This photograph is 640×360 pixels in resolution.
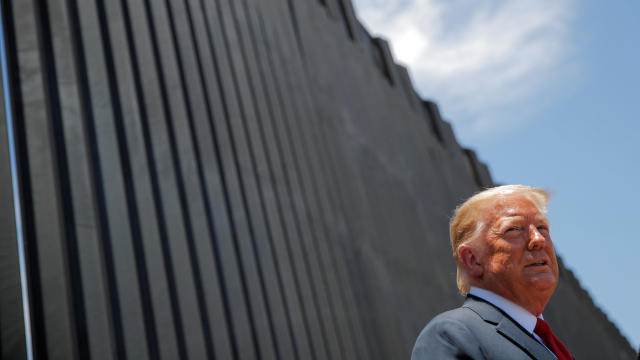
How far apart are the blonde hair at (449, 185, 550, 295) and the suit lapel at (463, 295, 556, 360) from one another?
151 mm

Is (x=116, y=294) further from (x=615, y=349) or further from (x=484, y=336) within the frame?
(x=615, y=349)

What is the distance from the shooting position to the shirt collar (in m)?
1.91

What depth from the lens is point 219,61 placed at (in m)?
4.37

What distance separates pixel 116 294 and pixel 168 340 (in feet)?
1.07

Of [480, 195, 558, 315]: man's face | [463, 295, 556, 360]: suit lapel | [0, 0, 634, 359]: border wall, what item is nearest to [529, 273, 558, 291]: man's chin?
→ [480, 195, 558, 315]: man's face

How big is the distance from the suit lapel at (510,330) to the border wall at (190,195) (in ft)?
4.77

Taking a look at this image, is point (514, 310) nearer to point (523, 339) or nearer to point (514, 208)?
point (523, 339)

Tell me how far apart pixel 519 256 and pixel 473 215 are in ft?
0.62

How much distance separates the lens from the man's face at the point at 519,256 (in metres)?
1.94

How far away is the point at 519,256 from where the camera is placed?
1962 mm

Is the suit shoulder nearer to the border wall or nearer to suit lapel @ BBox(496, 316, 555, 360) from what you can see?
suit lapel @ BBox(496, 316, 555, 360)

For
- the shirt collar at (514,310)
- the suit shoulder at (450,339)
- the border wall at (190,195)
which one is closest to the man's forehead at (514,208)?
the shirt collar at (514,310)

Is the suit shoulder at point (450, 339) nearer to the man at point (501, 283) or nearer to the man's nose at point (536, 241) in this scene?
the man at point (501, 283)

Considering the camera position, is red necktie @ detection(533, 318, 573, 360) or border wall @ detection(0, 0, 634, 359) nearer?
red necktie @ detection(533, 318, 573, 360)
